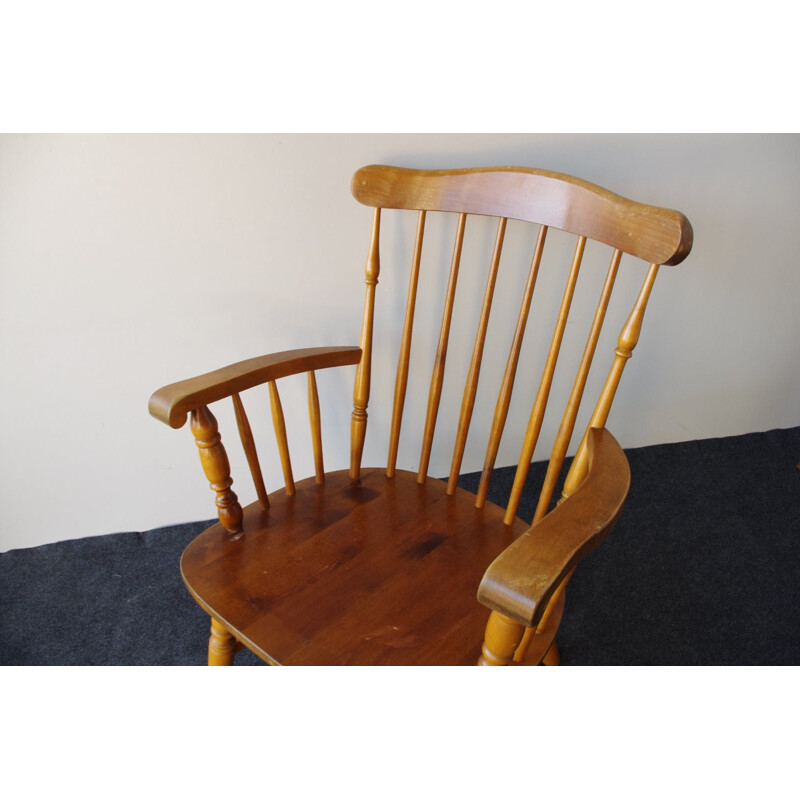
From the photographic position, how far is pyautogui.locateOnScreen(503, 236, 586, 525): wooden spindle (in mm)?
763

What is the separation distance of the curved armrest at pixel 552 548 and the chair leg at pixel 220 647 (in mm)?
459

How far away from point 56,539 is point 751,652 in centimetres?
140

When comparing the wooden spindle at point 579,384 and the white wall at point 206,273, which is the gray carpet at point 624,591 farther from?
the wooden spindle at point 579,384

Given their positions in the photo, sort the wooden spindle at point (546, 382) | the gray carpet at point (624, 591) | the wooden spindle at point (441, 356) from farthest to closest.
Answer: the gray carpet at point (624, 591) < the wooden spindle at point (441, 356) < the wooden spindle at point (546, 382)

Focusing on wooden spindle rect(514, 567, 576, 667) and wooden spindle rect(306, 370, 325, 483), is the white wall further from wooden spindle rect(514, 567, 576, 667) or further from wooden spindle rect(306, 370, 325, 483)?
wooden spindle rect(514, 567, 576, 667)

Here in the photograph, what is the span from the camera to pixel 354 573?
0.77 metres

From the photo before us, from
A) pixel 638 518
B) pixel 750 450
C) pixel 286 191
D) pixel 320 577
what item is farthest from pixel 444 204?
pixel 750 450

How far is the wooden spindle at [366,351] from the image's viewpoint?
909 mm

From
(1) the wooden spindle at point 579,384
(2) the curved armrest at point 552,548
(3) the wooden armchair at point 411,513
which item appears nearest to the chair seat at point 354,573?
(3) the wooden armchair at point 411,513

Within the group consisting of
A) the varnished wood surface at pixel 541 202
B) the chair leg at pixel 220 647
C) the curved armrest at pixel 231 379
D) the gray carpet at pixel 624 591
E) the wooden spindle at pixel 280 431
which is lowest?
the gray carpet at pixel 624 591

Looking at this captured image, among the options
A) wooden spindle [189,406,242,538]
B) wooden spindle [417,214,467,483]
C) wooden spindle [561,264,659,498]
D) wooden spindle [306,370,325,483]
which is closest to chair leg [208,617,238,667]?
wooden spindle [189,406,242,538]

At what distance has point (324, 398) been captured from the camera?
119 cm

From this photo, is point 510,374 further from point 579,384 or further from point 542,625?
point 542,625
